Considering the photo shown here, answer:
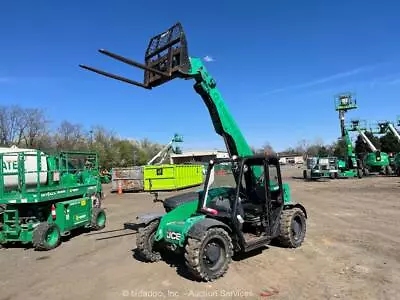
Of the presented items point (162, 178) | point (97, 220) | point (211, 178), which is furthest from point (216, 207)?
point (162, 178)

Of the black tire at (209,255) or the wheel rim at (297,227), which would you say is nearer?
the black tire at (209,255)

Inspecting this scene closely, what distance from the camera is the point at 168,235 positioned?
691 centimetres

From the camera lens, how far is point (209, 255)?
21.3 ft

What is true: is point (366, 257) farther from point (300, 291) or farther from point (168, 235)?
point (168, 235)

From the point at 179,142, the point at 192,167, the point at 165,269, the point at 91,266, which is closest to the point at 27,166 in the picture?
the point at 91,266

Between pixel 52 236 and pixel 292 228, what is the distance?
19.9 ft

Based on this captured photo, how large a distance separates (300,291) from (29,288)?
4.56 meters

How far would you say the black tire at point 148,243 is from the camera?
294 inches

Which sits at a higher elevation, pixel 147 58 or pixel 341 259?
pixel 147 58

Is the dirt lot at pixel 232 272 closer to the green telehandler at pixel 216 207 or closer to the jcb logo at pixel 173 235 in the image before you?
the green telehandler at pixel 216 207

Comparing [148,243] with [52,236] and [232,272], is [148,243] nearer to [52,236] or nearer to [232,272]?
[232,272]

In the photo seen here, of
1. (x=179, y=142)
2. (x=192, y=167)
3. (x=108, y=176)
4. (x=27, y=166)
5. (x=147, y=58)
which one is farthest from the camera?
(x=179, y=142)

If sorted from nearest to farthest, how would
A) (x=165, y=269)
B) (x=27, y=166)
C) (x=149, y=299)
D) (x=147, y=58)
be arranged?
(x=149, y=299) → (x=165, y=269) → (x=147, y=58) → (x=27, y=166)

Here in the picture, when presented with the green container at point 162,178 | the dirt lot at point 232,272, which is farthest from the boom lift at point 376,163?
the dirt lot at point 232,272
